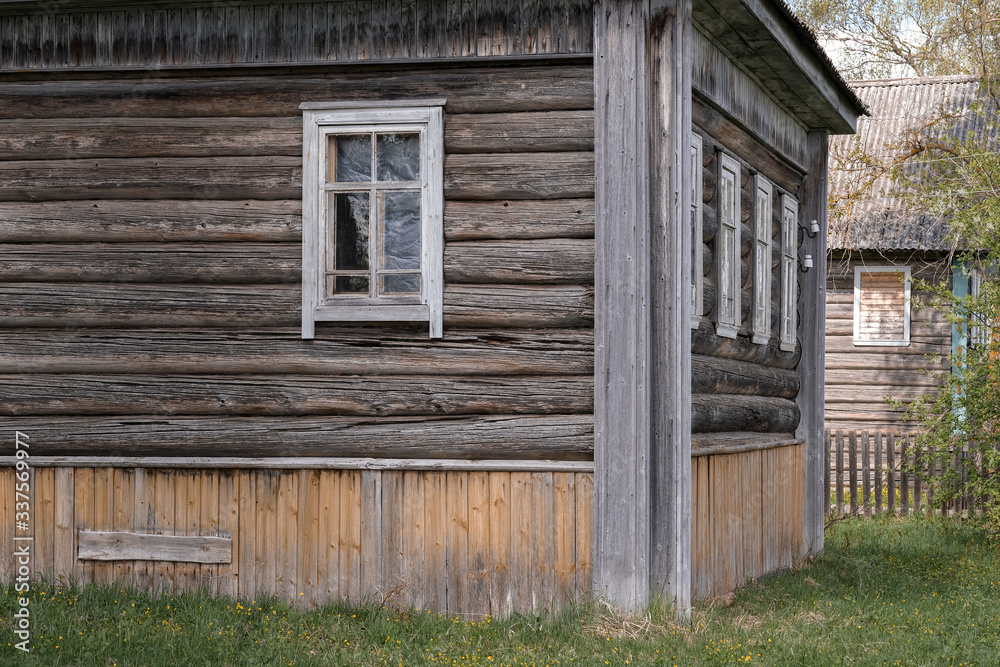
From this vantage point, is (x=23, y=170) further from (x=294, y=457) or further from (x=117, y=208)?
(x=294, y=457)

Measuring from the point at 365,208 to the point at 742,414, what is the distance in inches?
146

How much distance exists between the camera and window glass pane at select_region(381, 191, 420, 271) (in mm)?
7910

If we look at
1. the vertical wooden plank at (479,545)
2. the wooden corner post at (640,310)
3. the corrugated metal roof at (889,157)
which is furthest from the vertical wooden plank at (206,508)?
the corrugated metal roof at (889,157)

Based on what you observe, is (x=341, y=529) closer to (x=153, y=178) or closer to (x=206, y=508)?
(x=206, y=508)

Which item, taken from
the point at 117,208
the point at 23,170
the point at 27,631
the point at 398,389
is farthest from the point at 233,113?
the point at 27,631

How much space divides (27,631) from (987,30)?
57.4ft

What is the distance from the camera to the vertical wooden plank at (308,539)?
7.83 meters

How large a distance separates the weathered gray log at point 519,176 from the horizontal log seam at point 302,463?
1.69 m

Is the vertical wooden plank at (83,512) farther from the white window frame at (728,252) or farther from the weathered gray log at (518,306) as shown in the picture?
the white window frame at (728,252)

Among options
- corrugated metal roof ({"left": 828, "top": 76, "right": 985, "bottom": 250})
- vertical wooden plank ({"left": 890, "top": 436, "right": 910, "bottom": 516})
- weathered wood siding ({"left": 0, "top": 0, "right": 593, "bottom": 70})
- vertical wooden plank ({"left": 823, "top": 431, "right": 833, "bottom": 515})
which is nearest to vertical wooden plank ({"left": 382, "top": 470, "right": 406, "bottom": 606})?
weathered wood siding ({"left": 0, "top": 0, "right": 593, "bottom": 70})

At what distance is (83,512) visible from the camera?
809cm

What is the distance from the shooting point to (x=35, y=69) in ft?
27.2

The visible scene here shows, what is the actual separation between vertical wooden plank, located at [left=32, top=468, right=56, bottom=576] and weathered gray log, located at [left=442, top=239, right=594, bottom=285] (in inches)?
119

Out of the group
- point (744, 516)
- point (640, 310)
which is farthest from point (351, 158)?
point (744, 516)
